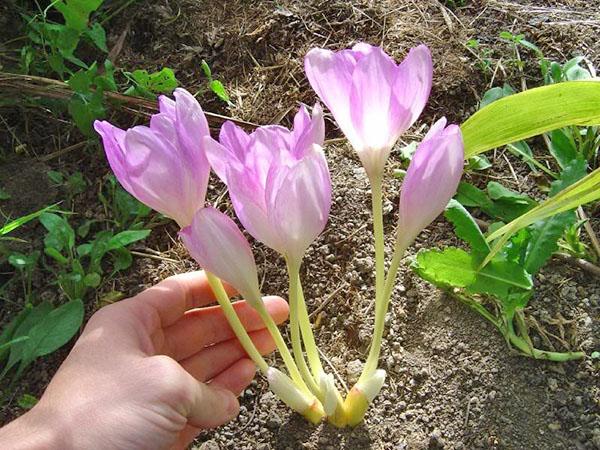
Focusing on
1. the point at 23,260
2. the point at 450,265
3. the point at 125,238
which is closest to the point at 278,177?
the point at 450,265

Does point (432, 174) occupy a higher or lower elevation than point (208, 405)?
higher

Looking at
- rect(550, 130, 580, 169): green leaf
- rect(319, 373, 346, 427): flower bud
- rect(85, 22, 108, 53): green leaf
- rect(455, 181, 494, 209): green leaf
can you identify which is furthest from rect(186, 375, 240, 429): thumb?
rect(85, 22, 108, 53): green leaf

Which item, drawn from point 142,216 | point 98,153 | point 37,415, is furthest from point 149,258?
point 37,415

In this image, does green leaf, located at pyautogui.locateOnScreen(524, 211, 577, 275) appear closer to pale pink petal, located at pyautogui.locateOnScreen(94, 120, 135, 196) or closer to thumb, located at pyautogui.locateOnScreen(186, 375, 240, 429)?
thumb, located at pyautogui.locateOnScreen(186, 375, 240, 429)

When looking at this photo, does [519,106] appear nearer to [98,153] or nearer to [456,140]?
[456,140]

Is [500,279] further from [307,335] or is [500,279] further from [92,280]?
[92,280]

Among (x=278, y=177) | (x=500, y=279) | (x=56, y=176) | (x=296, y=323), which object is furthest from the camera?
(x=56, y=176)

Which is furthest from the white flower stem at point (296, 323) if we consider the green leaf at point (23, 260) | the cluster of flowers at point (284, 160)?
the green leaf at point (23, 260)

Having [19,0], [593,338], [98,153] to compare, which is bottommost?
[593,338]
